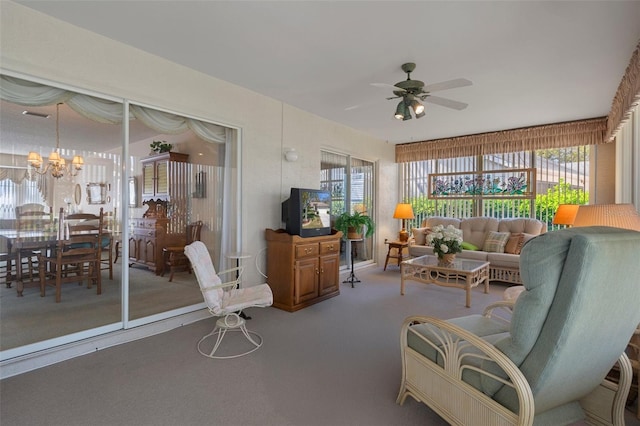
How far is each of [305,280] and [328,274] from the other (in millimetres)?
491

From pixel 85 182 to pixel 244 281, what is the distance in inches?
77.9

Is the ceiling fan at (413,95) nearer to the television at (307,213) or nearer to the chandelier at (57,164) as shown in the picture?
the television at (307,213)

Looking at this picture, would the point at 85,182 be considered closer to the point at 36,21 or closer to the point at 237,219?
the point at 36,21

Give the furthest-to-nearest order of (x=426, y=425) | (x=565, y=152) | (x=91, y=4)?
(x=565, y=152)
(x=91, y=4)
(x=426, y=425)

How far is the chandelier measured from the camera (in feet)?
8.49

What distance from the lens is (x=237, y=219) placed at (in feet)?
13.0

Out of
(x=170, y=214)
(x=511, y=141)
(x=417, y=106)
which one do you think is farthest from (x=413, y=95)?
(x=511, y=141)

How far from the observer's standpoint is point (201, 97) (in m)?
3.50

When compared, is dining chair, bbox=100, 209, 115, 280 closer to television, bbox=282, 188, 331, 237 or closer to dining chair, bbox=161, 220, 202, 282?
dining chair, bbox=161, 220, 202, 282

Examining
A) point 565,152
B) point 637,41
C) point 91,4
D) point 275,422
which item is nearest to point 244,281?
point 275,422

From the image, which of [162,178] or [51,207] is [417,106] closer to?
[162,178]

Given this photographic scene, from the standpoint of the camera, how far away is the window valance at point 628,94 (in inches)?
105

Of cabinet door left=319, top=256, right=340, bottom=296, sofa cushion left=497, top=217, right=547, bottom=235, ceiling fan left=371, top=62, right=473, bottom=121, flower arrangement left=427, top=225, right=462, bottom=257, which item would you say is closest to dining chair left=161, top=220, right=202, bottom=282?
cabinet door left=319, top=256, right=340, bottom=296

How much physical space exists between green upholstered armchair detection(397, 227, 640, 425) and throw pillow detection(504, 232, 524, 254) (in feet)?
12.6
